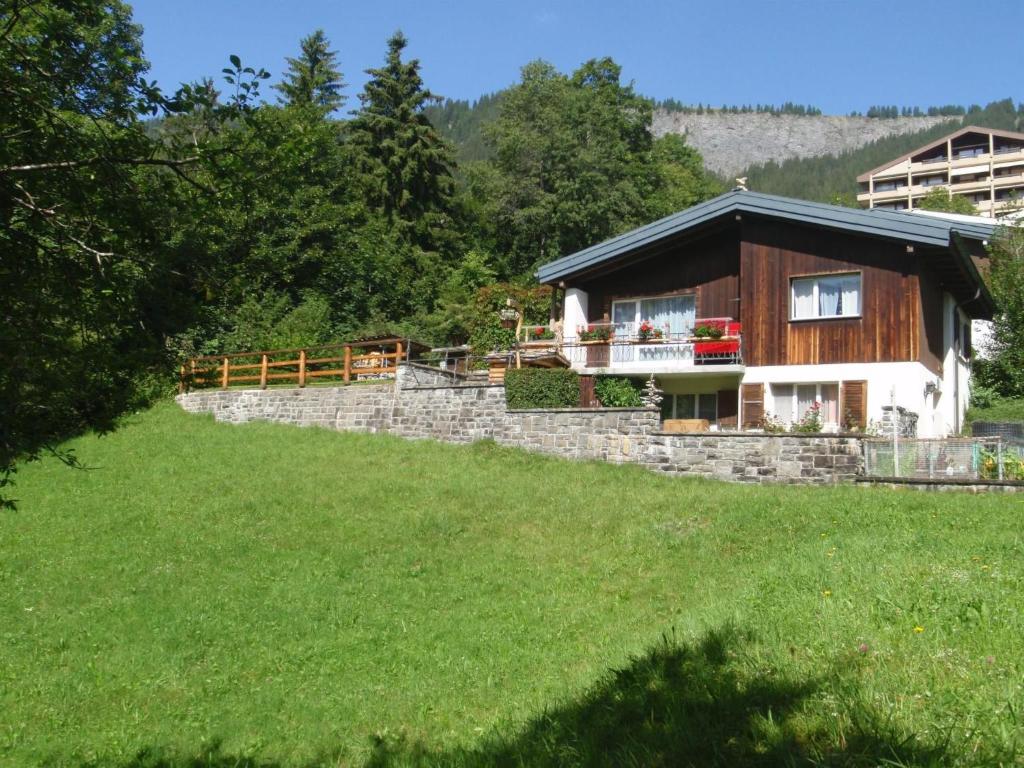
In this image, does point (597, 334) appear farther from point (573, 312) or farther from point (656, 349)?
point (573, 312)

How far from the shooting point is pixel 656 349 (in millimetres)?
21359

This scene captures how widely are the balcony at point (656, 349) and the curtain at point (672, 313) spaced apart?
237mm

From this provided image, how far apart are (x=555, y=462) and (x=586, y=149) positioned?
24.5 m

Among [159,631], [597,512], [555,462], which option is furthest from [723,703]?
[555,462]

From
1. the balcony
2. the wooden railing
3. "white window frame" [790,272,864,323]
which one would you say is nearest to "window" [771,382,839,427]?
the balcony

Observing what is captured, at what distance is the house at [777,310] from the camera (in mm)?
18781

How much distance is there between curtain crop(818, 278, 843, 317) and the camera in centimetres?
1962

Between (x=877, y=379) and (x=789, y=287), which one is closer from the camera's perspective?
(x=877, y=379)

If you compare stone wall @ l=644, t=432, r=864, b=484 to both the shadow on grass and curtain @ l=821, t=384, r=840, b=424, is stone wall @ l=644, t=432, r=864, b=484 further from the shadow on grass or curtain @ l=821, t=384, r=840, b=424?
the shadow on grass

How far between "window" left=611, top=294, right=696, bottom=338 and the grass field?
21.5 feet

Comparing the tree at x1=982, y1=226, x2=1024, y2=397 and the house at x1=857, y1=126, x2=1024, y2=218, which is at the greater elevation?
the house at x1=857, y1=126, x2=1024, y2=218

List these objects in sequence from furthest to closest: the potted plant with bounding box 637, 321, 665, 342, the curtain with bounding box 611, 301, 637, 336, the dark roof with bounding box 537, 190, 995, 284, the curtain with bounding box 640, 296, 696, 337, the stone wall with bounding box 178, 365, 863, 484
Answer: the curtain with bounding box 611, 301, 637, 336
the curtain with bounding box 640, 296, 696, 337
the potted plant with bounding box 637, 321, 665, 342
the dark roof with bounding box 537, 190, 995, 284
the stone wall with bounding box 178, 365, 863, 484

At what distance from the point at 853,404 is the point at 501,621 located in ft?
40.9

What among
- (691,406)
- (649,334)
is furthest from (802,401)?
(649,334)
